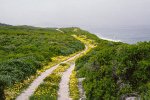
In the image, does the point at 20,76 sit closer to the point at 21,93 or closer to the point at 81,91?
the point at 21,93

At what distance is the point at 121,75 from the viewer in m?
18.9

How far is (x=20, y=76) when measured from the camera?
32625mm

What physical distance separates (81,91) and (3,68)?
28.6 ft

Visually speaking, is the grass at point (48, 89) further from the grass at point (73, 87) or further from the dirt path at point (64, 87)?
the grass at point (73, 87)

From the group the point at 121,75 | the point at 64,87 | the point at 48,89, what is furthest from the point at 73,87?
the point at 121,75

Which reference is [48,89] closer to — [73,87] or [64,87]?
[64,87]

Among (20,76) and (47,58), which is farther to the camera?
(47,58)

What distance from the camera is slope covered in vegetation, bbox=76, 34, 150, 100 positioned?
704 inches

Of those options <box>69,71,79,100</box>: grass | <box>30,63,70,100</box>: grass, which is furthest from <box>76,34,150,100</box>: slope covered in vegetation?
<box>69,71,79,100</box>: grass

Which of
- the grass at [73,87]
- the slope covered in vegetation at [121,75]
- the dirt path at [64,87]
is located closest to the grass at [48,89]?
the dirt path at [64,87]

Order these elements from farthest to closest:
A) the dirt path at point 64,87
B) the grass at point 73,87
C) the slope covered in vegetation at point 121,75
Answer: the dirt path at point 64,87 → the grass at point 73,87 → the slope covered in vegetation at point 121,75

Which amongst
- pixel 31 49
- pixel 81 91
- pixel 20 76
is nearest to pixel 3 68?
pixel 20 76

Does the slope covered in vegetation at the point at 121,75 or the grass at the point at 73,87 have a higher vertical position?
the slope covered in vegetation at the point at 121,75

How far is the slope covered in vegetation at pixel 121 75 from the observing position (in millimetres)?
17891
